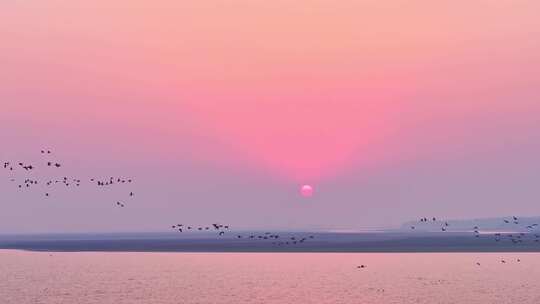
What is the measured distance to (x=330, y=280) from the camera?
82188 mm

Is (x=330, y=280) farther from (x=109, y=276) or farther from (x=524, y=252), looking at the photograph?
(x=524, y=252)

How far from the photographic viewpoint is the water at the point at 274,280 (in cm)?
6769

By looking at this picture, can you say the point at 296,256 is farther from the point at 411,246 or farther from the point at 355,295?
the point at 355,295

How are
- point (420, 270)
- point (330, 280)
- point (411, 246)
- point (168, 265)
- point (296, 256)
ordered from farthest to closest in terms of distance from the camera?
point (411, 246)
point (296, 256)
point (168, 265)
point (420, 270)
point (330, 280)

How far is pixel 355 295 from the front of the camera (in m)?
69.8

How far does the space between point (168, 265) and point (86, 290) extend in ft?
107

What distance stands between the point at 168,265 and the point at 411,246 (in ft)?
190

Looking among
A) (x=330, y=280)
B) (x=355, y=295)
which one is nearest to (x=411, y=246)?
(x=330, y=280)

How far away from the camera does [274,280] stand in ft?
268

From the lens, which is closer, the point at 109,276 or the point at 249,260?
the point at 109,276

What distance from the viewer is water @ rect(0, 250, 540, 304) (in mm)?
67688

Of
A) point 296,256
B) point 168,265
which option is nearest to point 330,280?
point 168,265

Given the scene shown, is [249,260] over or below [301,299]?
over

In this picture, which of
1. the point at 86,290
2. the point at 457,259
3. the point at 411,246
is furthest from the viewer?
the point at 411,246
